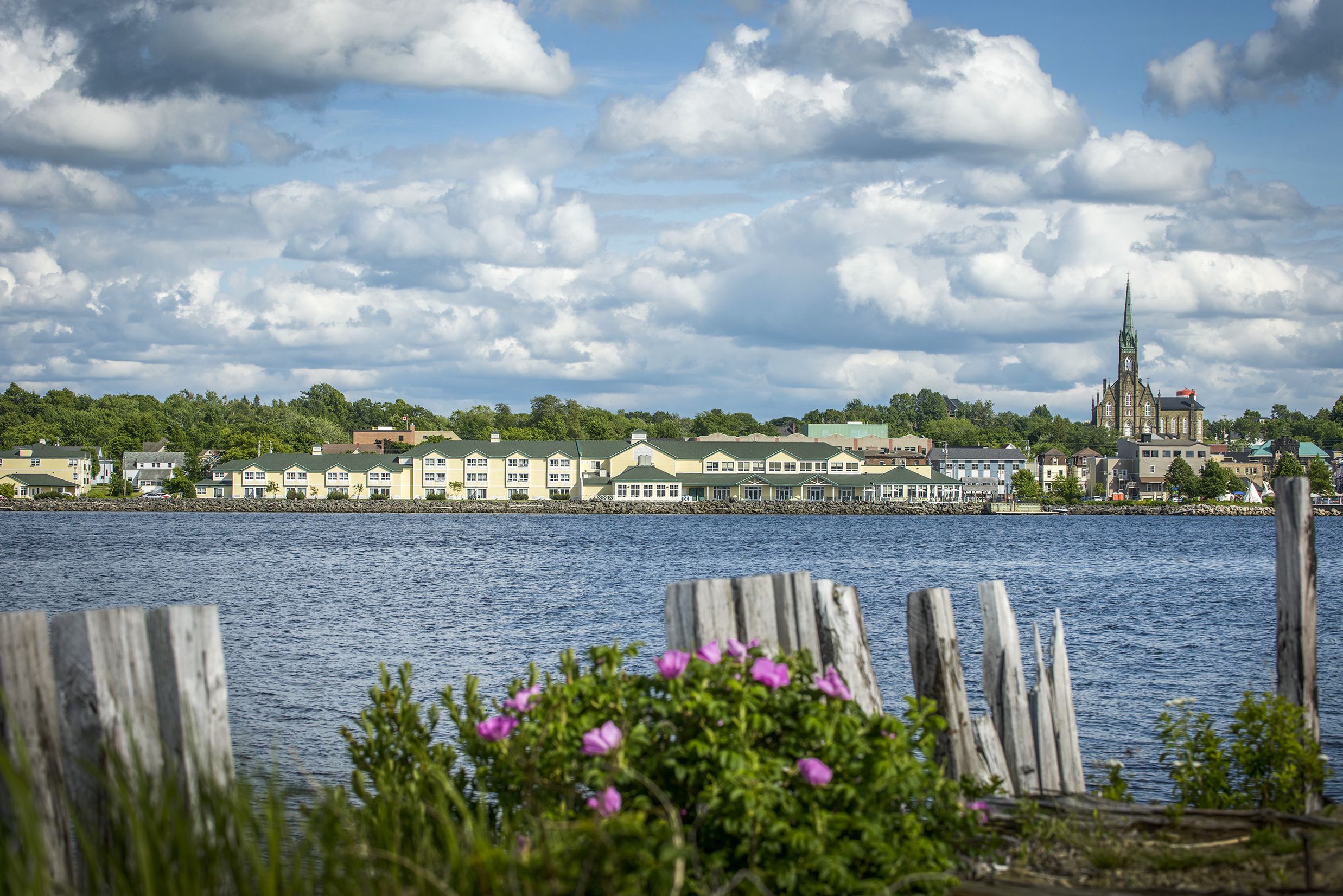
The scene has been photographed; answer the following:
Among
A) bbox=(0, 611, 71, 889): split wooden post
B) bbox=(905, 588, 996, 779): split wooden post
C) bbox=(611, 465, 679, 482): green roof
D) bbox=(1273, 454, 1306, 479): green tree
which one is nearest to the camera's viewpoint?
bbox=(0, 611, 71, 889): split wooden post

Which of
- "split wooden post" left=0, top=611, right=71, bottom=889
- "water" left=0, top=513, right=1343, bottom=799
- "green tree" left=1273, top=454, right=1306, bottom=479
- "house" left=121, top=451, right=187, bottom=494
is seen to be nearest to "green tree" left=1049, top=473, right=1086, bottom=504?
"green tree" left=1273, top=454, right=1306, bottom=479

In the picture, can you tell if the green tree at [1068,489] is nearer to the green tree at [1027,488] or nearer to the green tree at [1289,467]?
the green tree at [1027,488]

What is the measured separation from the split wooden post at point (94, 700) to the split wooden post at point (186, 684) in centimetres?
10

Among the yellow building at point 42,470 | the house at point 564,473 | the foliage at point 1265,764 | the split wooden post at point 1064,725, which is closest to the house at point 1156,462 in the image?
the house at point 564,473

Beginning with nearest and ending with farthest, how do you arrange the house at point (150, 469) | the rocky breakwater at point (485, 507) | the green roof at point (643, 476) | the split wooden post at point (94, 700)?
the split wooden post at point (94, 700) < the rocky breakwater at point (485, 507) < the green roof at point (643, 476) < the house at point (150, 469)

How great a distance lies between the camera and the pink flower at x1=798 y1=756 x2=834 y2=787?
176 inches

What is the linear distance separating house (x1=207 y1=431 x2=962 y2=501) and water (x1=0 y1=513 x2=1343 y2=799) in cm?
4326

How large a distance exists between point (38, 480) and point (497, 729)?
166364 mm

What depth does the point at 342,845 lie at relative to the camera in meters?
4.07

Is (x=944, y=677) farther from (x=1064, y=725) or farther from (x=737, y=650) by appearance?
(x=737, y=650)

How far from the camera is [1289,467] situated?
502 ft

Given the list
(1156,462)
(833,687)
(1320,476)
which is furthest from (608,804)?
(1320,476)

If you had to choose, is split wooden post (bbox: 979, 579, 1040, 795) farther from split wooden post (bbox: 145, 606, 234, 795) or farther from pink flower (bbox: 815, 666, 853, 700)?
split wooden post (bbox: 145, 606, 234, 795)

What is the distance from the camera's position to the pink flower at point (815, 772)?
Result: 14.6ft
